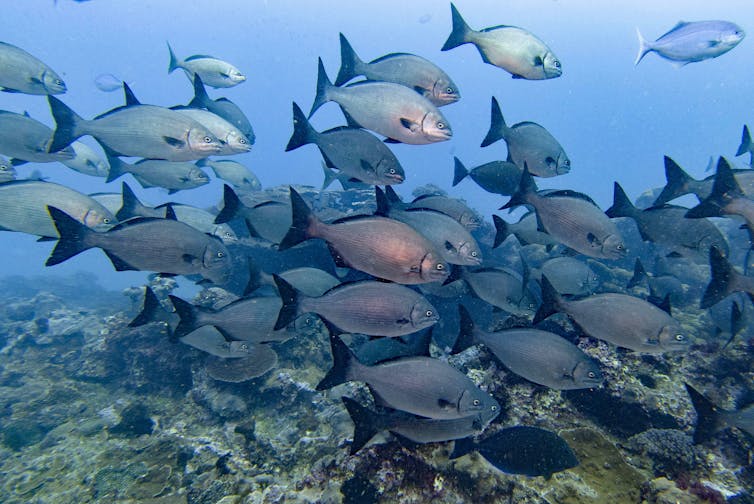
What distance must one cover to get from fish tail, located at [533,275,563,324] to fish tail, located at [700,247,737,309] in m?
1.57

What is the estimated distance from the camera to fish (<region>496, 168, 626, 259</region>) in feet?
13.7

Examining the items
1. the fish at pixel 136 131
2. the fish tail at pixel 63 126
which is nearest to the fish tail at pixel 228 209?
the fish at pixel 136 131

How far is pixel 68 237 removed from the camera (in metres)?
3.75

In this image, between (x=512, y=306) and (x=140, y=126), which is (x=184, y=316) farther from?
(x=512, y=306)

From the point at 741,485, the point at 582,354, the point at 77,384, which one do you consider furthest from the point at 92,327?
the point at 741,485

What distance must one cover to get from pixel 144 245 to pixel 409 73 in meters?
3.81

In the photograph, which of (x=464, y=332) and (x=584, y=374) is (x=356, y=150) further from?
(x=584, y=374)

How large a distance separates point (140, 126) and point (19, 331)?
1437 cm

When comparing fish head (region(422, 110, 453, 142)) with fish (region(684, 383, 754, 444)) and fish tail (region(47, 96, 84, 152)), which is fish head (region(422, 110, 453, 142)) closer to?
fish (region(684, 383, 754, 444))

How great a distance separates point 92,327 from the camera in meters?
14.7

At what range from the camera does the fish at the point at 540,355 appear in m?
3.67

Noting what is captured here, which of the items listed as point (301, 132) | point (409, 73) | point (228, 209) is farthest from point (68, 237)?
point (409, 73)

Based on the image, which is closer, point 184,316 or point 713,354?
point 184,316

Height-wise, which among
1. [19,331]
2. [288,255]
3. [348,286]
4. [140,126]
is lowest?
[19,331]
